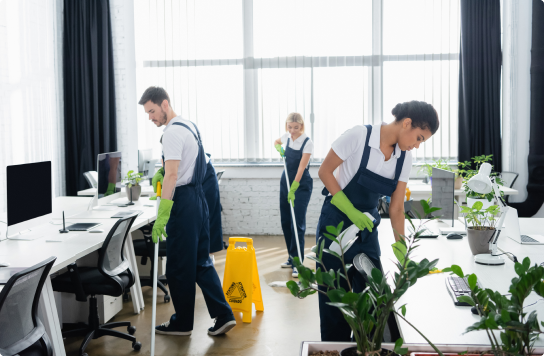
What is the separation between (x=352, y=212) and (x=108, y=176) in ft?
7.60

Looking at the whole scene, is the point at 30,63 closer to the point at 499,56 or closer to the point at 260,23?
the point at 260,23

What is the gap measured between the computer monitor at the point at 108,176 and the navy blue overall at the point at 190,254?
1057 mm

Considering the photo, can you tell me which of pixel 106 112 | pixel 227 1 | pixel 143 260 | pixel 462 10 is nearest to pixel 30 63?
pixel 106 112

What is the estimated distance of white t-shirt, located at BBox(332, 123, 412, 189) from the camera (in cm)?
215

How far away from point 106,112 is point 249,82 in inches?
70.6

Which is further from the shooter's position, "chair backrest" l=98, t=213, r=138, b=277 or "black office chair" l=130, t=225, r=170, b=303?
"black office chair" l=130, t=225, r=170, b=303

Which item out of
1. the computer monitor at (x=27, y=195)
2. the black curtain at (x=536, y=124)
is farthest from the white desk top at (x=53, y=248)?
the black curtain at (x=536, y=124)

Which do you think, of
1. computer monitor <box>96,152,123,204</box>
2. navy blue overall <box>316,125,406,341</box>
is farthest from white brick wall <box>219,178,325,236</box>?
navy blue overall <box>316,125,406,341</box>

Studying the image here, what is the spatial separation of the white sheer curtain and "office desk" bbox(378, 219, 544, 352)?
4.02m

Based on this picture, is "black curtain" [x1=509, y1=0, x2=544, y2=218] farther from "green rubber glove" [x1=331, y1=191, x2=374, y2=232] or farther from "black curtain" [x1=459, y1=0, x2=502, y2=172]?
"green rubber glove" [x1=331, y1=191, x2=374, y2=232]

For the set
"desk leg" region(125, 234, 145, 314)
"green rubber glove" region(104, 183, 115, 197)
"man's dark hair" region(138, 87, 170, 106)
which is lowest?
"desk leg" region(125, 234, 145, 314)

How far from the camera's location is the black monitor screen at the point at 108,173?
3581 mm

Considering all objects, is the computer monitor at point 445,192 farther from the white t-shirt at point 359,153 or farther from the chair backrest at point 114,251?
the chair backrest at point 114,251

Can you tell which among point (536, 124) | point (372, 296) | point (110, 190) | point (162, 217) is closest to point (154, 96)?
point (162, 217)
